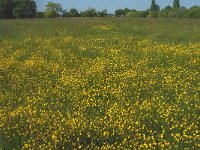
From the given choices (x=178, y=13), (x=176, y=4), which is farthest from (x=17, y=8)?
(x=176, y=4)

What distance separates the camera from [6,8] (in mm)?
88000

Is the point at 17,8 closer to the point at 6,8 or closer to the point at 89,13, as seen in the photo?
the point at 6,8

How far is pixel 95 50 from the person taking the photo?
17391 millimetres

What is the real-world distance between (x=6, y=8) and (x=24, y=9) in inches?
164

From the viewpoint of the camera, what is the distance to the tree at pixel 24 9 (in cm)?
8762

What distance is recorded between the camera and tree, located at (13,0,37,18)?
8762cm

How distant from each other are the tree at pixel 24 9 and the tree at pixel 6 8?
1409 mm

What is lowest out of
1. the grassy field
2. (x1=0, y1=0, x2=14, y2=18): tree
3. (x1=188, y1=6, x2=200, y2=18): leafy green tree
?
the grassy field

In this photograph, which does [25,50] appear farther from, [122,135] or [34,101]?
[122,135]

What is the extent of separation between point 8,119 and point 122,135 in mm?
2607

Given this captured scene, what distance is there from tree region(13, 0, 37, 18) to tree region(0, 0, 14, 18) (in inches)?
55.5

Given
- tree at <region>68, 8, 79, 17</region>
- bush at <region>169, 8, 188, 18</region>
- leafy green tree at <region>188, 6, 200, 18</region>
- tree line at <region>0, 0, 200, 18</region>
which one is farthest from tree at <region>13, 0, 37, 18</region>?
leafy green tree at <region>188, 6, 200, 18</region>

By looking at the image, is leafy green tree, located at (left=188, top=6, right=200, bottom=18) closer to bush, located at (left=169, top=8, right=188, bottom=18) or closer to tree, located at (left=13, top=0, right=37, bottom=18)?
bush, located at (left=169, top=8, right=188, bottom=18)

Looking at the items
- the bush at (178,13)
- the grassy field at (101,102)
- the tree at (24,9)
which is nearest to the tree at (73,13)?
the tree at (24,9)
